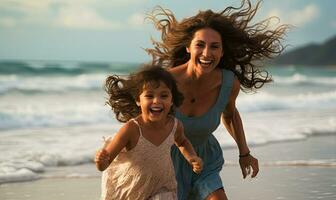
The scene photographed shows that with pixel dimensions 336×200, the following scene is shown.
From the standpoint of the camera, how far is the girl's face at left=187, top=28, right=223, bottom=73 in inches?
191

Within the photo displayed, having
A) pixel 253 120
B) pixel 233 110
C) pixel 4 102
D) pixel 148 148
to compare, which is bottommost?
pixel 148 148

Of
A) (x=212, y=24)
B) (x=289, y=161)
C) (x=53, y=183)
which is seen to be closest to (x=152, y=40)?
(x=212, y=24)

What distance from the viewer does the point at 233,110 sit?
207 inches

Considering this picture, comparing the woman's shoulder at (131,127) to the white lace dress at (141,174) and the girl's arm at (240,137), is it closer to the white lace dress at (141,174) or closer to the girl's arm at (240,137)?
the white lace dress at (141,174)

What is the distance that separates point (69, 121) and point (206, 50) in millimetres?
9504

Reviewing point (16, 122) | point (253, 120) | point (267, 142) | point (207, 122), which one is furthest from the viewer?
point (253, 120)

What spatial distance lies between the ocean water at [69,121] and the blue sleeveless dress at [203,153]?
0.62 metres

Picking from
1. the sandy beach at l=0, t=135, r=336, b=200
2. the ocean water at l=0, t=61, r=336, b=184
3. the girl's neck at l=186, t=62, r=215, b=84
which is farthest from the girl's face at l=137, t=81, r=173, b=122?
the sandy beach at l=0, t=135, r=336, b=200

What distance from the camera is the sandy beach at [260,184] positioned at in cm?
671

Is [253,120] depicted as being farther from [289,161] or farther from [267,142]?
[289,161]

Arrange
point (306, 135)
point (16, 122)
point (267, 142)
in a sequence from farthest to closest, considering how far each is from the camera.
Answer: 1. point (16, 122)
2. point (306, 135)
3. point (267, 142)

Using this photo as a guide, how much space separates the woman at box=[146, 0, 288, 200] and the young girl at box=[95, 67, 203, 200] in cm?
53

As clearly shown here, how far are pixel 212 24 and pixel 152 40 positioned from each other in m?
0.58

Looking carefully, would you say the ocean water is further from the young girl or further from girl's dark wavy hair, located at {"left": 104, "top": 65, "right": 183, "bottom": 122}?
the young girl
